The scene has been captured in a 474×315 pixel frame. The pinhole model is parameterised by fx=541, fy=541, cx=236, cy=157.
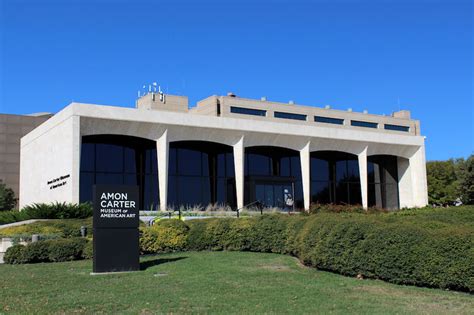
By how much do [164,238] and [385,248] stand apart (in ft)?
31.6

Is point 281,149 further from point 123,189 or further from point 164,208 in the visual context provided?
point 123,189

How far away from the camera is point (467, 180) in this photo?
58.6 meters

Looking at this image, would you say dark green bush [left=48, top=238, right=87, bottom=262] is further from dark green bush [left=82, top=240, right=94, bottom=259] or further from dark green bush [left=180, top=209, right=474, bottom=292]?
dark green bush [left=180, top=209, right=474, bottom=292]

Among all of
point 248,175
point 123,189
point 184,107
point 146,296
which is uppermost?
point 184,107

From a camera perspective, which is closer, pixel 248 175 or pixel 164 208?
pixel 164 208

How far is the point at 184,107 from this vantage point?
8375 centimetres

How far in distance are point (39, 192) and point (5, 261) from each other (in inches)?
1027

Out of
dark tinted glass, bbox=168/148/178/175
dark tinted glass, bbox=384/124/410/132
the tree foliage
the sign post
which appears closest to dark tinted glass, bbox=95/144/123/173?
dark tinted glass, bbox=168/148/178/175

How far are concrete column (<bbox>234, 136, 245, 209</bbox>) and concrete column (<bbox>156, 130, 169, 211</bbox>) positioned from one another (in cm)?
624

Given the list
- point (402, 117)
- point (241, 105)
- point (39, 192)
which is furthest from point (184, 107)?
point (402, 117)

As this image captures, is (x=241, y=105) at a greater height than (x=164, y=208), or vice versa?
(x=241, y=105)

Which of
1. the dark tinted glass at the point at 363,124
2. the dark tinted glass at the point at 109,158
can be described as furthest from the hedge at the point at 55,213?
the dark tinted glass at the point at 363,124

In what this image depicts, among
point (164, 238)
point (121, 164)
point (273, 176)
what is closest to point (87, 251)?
point (164, 238)

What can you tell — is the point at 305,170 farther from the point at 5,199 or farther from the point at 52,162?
the point at 5,199
